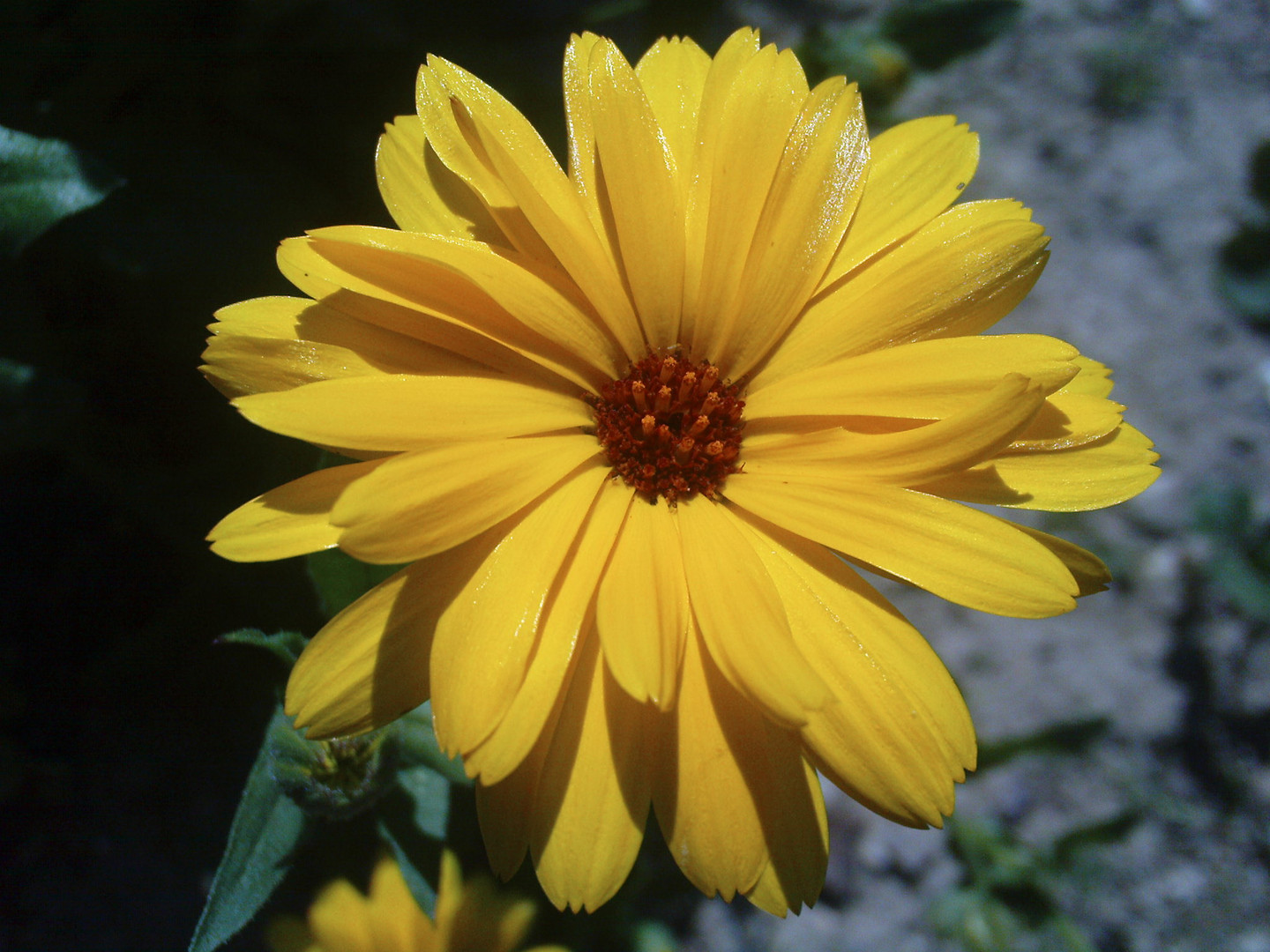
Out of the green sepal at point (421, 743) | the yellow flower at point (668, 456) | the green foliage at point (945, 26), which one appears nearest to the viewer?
the yellow flower at point (668, 456)

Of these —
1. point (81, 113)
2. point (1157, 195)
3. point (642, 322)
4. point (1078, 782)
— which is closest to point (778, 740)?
point (642, 322)

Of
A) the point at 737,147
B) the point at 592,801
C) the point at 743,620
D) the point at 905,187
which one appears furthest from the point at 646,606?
the point at 905,187

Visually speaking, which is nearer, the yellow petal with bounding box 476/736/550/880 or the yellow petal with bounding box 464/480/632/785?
the yellow petal with bounding box 464/480/632/785

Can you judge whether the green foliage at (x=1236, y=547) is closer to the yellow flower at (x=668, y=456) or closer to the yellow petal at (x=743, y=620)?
the yellow flower at (x=668, y=456)

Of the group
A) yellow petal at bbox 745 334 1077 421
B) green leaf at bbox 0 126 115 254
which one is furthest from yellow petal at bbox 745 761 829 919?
green leaf at bbox 0 126 115 254

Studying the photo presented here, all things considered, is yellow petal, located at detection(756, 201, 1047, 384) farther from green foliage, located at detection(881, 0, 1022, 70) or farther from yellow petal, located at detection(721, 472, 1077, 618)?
green foliage, located at detection(881, 0, 1022, 70)

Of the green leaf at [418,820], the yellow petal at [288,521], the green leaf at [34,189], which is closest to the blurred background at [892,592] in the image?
the green leaf at [34,189]
